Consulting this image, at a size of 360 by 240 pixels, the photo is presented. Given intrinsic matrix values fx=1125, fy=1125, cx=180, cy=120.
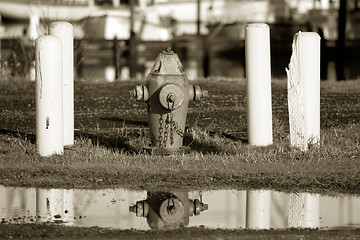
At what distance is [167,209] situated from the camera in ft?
30.3

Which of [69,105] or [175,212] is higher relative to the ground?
[69,105]

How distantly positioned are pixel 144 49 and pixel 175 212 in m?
37.0

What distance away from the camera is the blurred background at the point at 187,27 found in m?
41.7

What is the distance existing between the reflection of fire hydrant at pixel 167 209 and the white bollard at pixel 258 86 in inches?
100

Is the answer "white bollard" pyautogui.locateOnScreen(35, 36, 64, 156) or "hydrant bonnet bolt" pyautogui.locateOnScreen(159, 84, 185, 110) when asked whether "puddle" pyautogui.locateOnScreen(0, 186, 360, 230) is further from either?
"hydrant bonnet bolt" pyautogui.locateOnScreen(159, 84, 185, 110)

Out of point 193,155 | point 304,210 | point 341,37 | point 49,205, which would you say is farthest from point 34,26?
point 304,210

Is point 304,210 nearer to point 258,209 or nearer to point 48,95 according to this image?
point 258,209

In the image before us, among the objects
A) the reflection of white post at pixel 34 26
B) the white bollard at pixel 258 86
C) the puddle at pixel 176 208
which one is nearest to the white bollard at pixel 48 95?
the puddle at pixel 176 208

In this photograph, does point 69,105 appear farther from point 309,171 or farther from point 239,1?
point 239,1

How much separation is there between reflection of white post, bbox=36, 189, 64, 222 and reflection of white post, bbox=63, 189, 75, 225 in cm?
3

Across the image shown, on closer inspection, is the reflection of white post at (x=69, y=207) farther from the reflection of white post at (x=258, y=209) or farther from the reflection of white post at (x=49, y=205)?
the reflection of white post at (x=258, y=209)

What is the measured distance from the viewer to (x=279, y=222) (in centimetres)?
880

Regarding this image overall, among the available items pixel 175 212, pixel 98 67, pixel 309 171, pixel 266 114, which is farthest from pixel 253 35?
pixel 98 67

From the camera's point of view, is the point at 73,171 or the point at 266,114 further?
the point at 266,114
